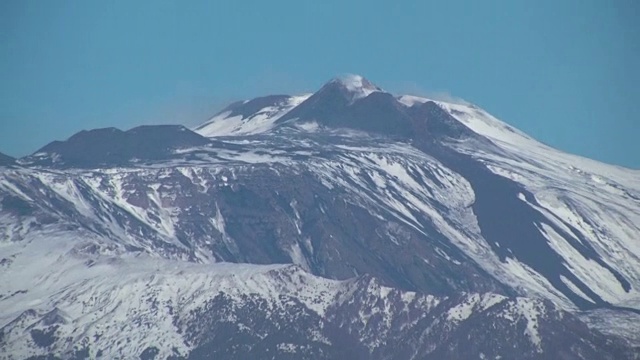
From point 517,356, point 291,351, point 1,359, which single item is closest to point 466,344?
point 517,356

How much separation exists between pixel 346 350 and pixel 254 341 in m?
9.05

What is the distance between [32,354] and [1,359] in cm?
299

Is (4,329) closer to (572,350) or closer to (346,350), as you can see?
(346,350)

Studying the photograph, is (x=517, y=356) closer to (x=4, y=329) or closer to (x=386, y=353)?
(x=386, y=353)

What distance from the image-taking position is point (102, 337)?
198 metres

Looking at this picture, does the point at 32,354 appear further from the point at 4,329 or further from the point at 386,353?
the point at 386,353

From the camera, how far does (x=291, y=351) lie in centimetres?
19525

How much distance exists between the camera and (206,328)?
200 m

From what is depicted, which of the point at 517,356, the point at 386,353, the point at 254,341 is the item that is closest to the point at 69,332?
the point at 254,341

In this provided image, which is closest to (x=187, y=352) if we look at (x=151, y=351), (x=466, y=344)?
(x=151, y=351)

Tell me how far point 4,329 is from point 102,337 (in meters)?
10.1

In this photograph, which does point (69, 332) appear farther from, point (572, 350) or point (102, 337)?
point (572, 350)

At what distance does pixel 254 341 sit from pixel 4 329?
2504 centimetres

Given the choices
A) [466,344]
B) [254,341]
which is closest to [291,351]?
[254,341]
